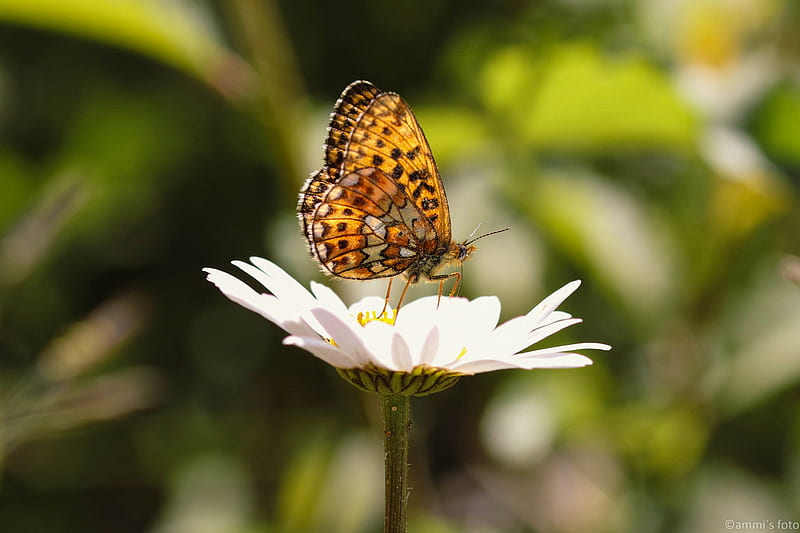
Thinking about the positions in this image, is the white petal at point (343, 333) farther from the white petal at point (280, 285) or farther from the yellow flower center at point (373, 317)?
the yellow flower center at point (373, 317)

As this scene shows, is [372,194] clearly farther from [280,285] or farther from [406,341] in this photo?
[406,341]

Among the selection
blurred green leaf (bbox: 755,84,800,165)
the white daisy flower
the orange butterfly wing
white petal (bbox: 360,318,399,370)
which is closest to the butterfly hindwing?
the orange butterfly wing

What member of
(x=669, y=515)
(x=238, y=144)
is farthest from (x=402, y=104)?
(x=669, y=515)

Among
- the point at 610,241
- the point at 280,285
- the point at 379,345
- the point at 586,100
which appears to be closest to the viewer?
the point at 379,345

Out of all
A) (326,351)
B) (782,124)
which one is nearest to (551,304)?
(326,351)

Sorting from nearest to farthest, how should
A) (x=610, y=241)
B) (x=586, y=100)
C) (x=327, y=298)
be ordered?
(x=327, y=298), (x=586, y=100), (x=610, y=241)

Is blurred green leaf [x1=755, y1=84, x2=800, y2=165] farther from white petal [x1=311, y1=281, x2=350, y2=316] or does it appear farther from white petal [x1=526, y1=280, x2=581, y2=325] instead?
white petal [x1=311, y1=281, x2=350, y2=316]

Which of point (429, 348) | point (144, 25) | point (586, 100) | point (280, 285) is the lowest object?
point (429, 348)

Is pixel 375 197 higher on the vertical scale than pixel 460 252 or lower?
higher
